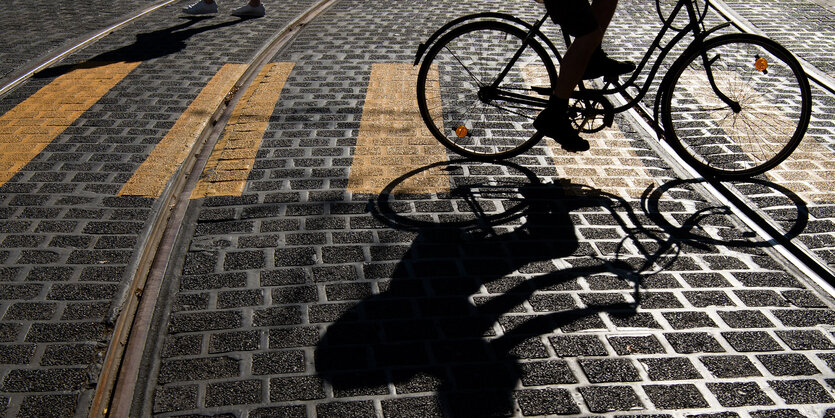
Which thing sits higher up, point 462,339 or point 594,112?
point 594,112

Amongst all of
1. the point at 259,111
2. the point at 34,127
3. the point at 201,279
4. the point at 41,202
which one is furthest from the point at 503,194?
the point at 34,127

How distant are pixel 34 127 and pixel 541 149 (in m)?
4.04

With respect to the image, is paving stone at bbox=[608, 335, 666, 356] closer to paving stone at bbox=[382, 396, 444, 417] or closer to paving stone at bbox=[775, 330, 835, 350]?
paving stone at bbox=[775, 330, 835, 350]

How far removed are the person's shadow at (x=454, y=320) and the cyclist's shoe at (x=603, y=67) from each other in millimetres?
1097

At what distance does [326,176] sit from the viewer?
485 cm

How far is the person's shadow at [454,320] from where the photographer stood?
9.66 feet

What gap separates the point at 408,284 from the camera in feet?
11.9

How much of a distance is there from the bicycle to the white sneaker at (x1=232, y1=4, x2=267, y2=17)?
3479 mm

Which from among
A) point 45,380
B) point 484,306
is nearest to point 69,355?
point 45,380

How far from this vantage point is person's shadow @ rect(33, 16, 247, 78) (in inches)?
287

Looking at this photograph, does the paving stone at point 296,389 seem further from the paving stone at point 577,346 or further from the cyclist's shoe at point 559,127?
the cyclist's shoe at point 559,127

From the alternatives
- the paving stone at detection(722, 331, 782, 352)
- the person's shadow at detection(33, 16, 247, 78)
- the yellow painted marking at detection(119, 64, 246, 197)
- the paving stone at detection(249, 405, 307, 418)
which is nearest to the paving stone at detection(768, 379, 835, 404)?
A: the paving stone at detection(722, 331, 782, 352)

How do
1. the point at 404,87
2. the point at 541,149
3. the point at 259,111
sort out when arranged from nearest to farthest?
the point at 541,149, the point at 259,111, the point at 404,87

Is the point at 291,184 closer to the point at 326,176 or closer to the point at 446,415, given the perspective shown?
the point at 326,176
